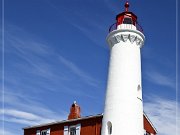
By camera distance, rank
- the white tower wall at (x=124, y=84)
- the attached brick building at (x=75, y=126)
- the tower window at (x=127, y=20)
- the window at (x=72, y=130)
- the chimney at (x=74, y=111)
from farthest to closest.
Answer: the chimney at (x=74, y=111) < the window at (x=72, y=130) < the attached brick building at (x=75, y=126) < the tower window at (x=127, y=20) < the white tower wall at (x=124, y=84)

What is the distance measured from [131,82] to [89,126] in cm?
699

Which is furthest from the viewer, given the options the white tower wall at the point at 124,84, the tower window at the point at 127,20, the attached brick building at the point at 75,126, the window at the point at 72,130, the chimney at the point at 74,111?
the chimney at the point at 74,111

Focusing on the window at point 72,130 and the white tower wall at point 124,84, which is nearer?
the white tower wall at point 124,84

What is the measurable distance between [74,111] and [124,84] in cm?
995

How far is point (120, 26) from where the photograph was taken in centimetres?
2689

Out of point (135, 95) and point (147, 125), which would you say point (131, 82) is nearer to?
point (135, 95)

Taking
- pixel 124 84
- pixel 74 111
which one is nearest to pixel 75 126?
pixel 74 111

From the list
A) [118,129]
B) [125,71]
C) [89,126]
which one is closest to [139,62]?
[125,71]

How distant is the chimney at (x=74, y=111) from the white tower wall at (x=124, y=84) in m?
8.21

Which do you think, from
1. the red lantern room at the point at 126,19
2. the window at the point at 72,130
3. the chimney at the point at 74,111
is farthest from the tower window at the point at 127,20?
the window at the point at 72,130

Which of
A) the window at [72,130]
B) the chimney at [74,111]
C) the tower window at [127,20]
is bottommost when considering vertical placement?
the window at [72,130]

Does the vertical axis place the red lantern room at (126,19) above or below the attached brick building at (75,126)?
above

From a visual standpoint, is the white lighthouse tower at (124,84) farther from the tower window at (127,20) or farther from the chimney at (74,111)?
the chimney at (74,111)

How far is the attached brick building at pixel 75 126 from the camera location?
29.2m
